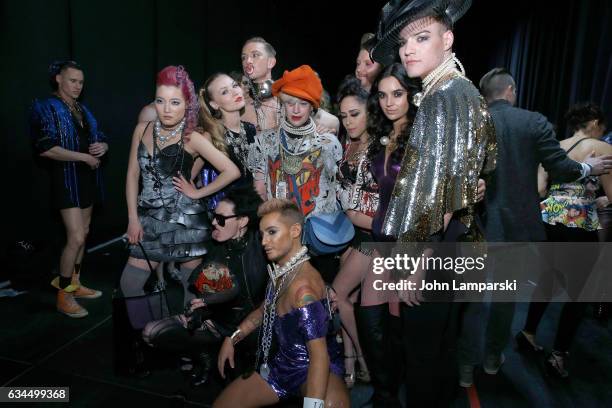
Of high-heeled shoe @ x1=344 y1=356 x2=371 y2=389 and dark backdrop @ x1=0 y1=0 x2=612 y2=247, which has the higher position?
dark backdrop @ x1=0 y1=0 x2=612 y2=247

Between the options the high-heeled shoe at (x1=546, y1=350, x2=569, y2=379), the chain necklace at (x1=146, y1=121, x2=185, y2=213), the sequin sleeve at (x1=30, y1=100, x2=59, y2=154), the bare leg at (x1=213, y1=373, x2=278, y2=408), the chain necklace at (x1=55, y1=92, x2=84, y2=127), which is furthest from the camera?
the chain necklace at (x1=55, y1=92, x2=84, y2=127)

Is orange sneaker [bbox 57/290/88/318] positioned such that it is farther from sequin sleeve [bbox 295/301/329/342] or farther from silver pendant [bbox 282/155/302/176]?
sequin sleeve [bbox 295/301/329/342]

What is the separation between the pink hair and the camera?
2451 mm

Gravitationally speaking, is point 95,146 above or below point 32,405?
above

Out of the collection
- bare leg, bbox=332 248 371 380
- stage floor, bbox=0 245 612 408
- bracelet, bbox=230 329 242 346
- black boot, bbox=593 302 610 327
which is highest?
bare leg, bbox=332 248 371 380

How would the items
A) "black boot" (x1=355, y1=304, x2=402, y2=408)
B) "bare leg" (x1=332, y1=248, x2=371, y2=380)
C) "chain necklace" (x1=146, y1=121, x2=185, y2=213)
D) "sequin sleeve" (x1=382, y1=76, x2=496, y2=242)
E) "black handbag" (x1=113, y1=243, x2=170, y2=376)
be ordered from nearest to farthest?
"sequin sleeve" (x1=382, y1=76, x2=496, y2=242)
"black boot" (x1=355, y1=304, x2=402, y2=408)
"bare leg" (x1=332, y1=248, x2=371, y2=380)
"black handbag" (x1=113, y1=243, x2=170, y2=376)
"chain necklace" (x1=146, y1=121, x2=185, y2=213)

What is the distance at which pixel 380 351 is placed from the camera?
2.16m

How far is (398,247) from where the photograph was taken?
1533 millimetres

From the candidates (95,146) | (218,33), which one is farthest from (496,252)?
(218,33)

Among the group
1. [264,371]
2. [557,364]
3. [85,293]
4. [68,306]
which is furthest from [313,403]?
[85,293]

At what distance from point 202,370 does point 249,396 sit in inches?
32.1

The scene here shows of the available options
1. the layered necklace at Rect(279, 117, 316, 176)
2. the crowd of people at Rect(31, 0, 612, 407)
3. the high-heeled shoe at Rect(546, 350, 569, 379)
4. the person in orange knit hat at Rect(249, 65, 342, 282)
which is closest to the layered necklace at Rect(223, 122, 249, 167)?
the crowd of people at Rect(31, 0, 612, 407)

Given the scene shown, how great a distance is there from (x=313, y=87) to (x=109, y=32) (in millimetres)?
3464

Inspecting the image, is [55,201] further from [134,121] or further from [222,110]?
[134,121]
